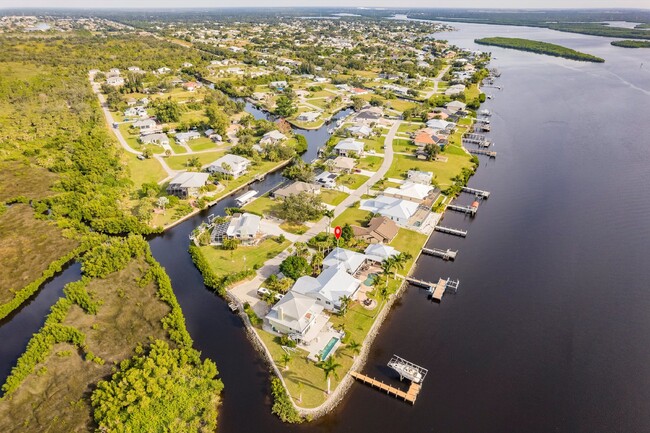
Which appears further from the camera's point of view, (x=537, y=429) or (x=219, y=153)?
(x=219, y=153)

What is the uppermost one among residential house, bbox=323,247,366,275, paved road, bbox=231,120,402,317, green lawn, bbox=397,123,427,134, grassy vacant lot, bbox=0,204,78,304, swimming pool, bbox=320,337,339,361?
residential house, bbox=323,247,366,275

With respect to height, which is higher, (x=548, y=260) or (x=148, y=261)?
(x=548, y=260)

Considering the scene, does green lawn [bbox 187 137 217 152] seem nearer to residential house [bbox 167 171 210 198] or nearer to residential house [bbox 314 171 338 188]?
residential house [bbox 167 171 210 198]

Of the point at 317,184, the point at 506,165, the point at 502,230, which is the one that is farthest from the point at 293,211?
the point at 506,165

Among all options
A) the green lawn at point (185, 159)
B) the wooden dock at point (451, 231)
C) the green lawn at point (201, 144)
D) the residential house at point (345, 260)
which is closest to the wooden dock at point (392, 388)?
the residential house at point (345, 260)

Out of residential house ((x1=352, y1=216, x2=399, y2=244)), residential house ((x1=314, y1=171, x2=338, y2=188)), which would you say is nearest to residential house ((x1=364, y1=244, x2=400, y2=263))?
residential house ((x1=352, y1=216, x2=399, y2=244))

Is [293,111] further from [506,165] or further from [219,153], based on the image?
[506,165]

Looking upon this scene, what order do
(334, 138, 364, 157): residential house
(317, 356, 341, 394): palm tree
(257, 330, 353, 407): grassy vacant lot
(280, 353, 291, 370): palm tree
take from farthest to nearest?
(334, 138, 364, 157): residential house < (280, 353, 291, 370): palm tree < (317, 356, 341, 394): palm tree < (257, 330, 353, 407): grassy vacant lot
